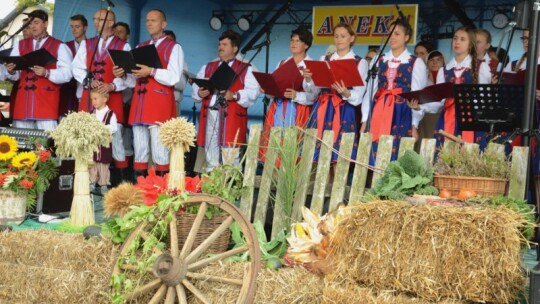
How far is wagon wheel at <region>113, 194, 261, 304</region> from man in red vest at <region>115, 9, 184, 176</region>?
11.1 feet

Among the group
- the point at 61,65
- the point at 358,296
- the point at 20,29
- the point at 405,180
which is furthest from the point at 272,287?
the point at 61,65

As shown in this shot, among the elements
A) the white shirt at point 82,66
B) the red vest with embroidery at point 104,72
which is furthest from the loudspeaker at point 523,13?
the red vest with embroidery at point 104,72

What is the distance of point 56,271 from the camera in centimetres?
384

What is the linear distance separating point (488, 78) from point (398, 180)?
2466mm

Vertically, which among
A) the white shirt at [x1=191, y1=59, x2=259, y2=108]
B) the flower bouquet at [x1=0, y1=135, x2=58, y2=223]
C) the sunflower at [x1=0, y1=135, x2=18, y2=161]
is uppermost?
the white shirt at [x1=191, y1=59, x2=259, y2=108]

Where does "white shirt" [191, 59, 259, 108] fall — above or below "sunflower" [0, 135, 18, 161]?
above

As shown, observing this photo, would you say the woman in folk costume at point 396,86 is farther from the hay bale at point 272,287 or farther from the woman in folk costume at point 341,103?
the hay bale at point 272,287

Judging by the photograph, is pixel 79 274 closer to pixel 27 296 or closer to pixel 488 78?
pixel 27 296

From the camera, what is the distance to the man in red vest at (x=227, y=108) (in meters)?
7.31

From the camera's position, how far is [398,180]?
3.67 meters

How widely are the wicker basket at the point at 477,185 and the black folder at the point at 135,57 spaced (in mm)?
3667

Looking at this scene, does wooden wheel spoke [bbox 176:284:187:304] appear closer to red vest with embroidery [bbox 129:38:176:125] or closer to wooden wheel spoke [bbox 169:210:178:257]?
wooden wheel spoke [bbox 169:210:178:257]

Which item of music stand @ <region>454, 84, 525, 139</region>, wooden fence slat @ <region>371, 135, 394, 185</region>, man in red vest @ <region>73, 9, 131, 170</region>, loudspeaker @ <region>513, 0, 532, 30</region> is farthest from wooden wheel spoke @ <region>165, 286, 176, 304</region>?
man in red vest @ <region>73, 9, 131, 170</region>

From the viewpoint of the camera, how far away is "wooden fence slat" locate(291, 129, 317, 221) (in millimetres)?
4371
